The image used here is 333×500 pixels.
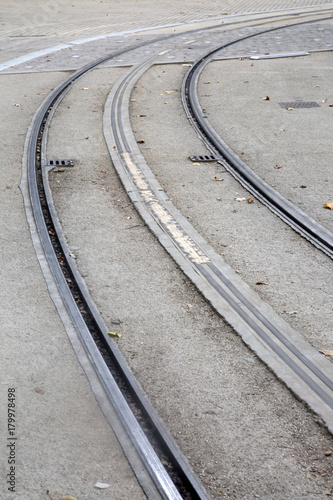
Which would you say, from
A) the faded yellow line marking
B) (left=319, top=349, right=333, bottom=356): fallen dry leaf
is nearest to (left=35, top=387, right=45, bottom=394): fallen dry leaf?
(left=319, top=349, right=333, bottom=356): fallen dry leaf

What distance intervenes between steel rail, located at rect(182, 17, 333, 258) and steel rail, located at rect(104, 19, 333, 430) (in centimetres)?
110

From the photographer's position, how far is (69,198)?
22.3ft

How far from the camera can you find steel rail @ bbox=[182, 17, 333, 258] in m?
5.80

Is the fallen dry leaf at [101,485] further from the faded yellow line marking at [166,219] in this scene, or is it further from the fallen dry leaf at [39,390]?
the faded yellow line marking at [166,219]

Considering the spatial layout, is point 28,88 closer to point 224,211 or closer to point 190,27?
point 224,211

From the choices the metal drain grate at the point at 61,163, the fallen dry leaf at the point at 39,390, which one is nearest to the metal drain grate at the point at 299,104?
the metal drain grate at the point at 61,163

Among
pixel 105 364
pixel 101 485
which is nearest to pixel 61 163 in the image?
pixel 105 364

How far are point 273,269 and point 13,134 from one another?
5.74 metres

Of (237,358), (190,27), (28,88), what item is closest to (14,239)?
(237,358)

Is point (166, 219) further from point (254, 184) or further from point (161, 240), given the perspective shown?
point (254, 184)

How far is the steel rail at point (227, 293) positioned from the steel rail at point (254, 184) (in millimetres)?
1099

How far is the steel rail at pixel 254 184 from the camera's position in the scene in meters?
5.80

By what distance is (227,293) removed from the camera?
4.80m

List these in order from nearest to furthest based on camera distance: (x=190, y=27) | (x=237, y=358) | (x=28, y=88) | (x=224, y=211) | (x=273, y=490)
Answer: (x=273, y=490), (x=237, y=358), (x=224, y=211), (x=28, y=88), (x=190, y=27)
